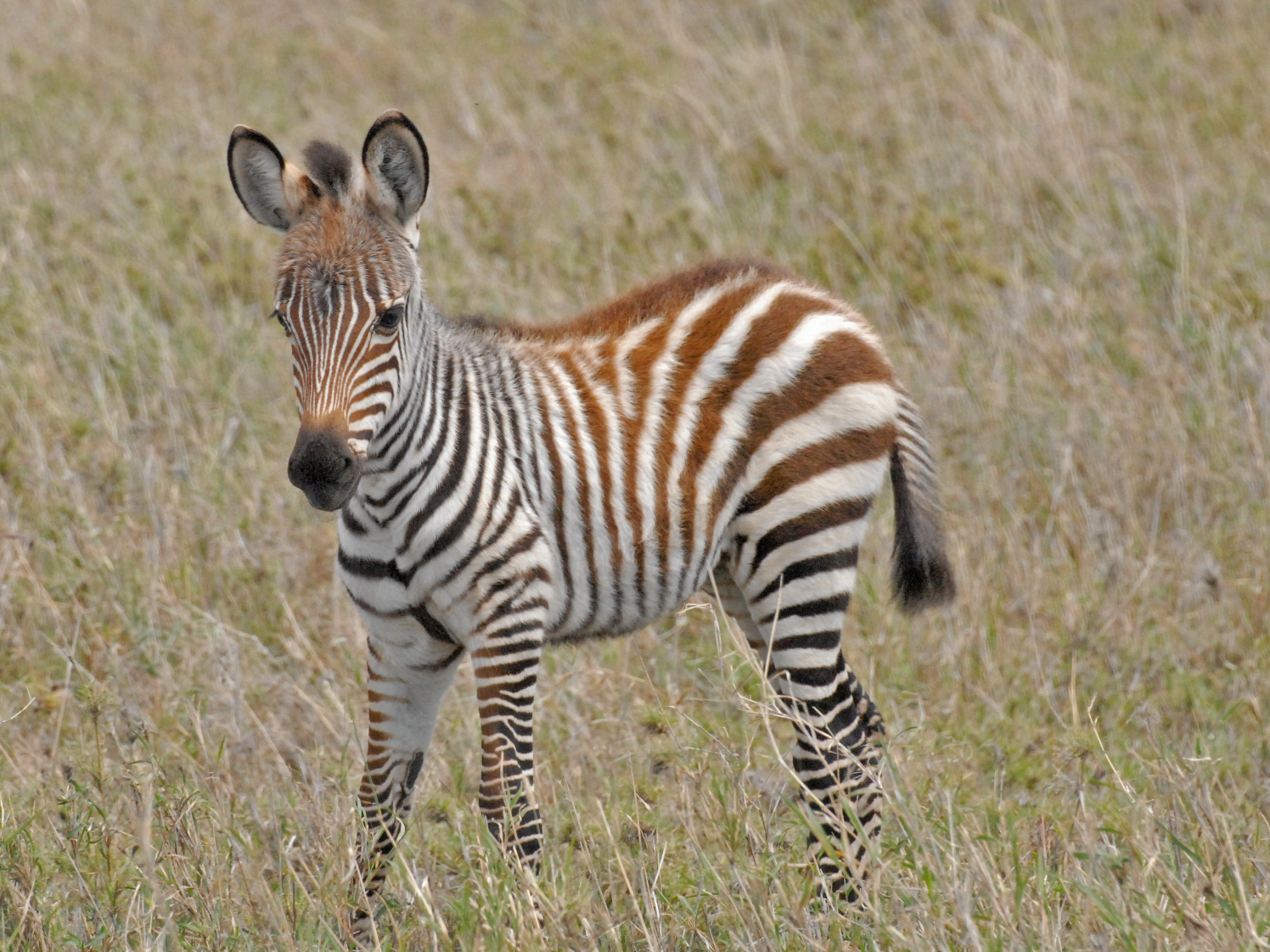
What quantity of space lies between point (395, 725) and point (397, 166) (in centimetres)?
174

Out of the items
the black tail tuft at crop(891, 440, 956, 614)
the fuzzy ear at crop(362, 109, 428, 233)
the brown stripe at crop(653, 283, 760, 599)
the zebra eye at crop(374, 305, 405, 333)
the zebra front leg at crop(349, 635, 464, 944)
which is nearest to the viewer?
the zebra eye at crop(374, 305, 405, 333)

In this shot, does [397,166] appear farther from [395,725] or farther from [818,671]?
[818,671]

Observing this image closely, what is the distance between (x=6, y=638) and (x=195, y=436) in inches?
55.4

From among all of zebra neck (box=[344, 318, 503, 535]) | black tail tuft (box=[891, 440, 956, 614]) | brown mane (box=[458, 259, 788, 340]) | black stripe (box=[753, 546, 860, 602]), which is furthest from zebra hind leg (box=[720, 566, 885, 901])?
zebra neck (box=[344, 318, 503, 535])

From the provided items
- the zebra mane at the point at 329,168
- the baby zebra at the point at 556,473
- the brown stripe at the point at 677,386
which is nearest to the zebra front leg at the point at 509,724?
the baby zebra at the point at 556,473

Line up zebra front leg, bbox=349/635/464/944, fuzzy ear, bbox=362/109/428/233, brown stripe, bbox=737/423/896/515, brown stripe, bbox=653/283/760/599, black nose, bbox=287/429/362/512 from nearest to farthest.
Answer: black nose, bbox=287/429/362/512 → fuzzy ear, bbox=362/109/428/233 → zebra front leg, bbox=349/635/464/944 → brown stripe, bbox=653/283/760/599 → brown stripe, bbox=737/423/896/515

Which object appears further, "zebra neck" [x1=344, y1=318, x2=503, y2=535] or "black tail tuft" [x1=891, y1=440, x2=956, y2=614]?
"black tail tuft" [x1=891, y1=440, x2=956, y2=614]

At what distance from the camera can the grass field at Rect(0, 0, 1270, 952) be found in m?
4.08

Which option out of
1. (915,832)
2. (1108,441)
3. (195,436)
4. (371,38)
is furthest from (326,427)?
(371,38)

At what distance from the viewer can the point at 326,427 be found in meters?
3.85

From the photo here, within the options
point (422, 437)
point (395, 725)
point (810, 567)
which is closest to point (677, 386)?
point (810, 567)

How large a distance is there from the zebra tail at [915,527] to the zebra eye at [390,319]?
6.37 feet

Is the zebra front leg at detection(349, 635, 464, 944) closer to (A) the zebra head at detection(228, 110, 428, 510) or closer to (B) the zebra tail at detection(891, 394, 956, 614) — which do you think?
(A) the zebra head at detection(228, 110, 428, 510)

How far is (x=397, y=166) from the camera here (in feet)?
14.0
